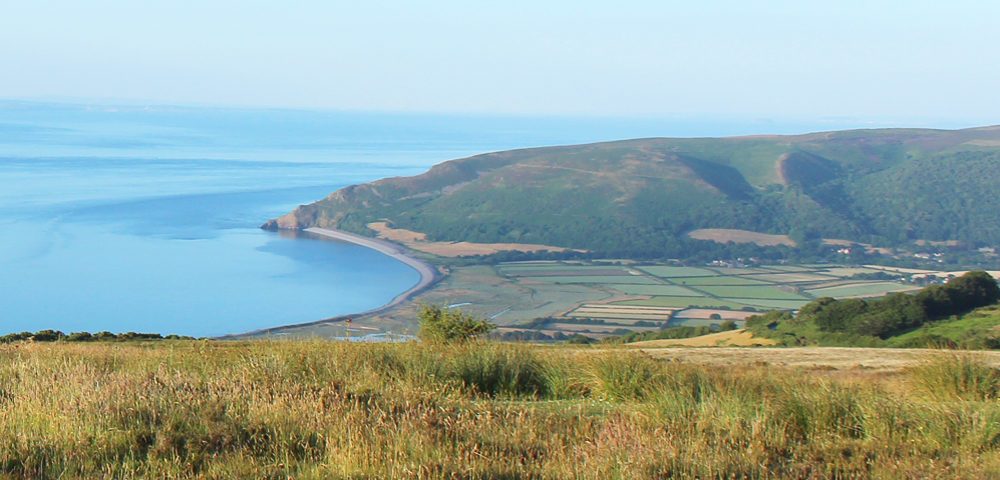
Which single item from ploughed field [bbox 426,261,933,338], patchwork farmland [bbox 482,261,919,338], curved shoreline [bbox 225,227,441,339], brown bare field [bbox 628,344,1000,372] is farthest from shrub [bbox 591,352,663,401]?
patchwork farmland [bbox 482,261,919,338]

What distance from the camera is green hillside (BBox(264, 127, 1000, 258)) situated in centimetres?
8969

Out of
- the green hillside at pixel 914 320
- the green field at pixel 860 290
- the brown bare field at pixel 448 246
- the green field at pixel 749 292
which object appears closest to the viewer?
the green hillside at pixel 914 320

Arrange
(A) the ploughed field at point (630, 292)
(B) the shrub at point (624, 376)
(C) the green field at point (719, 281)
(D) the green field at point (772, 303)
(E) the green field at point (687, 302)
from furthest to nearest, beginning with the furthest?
1. (C) the green field at point (719, 281)
2. (E) the green field at point (687, 302)
3. (D) the green field at point (772, 303)
4. (A) the ploughed field at point (630, 292)
5. (B) the shrub at point (624, 376)

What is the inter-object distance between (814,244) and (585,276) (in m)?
30.3

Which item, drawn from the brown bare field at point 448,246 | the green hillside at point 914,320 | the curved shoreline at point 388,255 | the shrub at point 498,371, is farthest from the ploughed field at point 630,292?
the shrub at point 498,371

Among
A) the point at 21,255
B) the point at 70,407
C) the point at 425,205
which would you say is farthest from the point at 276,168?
the point at 70,407

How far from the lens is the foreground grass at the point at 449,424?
4.21 m

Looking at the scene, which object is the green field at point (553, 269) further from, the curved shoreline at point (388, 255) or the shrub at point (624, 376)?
the shrub at point (624, 376)

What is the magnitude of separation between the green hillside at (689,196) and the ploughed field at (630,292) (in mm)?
10844

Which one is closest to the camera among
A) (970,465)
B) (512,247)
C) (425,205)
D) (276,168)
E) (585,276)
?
(970,465)

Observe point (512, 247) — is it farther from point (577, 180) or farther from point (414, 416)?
point (414, 416)

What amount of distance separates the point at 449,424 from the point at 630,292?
5760 cm

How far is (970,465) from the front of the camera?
438cm

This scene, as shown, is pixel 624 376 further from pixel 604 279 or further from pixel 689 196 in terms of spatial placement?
pixel 689 196
